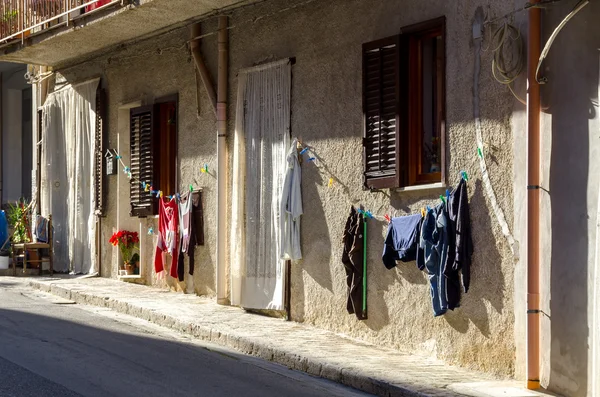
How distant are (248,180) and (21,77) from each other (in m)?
13.3

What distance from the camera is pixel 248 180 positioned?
522 inches

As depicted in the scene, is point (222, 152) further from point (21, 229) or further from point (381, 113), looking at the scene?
point (21, 229)

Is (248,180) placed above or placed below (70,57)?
below

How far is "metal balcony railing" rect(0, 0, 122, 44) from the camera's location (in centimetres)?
1559

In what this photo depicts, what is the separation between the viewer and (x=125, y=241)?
54.5 feet

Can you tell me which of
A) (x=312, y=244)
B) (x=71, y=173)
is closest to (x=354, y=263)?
(x=312, y=244)

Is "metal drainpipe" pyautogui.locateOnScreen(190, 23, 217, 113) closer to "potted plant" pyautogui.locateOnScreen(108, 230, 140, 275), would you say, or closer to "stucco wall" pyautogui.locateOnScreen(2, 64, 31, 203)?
"potted plant" pyautogui.locateOnScreen(108, 230, 140, 275)

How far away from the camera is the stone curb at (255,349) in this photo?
339 inches

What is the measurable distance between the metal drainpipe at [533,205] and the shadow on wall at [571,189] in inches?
5.4

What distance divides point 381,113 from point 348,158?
0.81m

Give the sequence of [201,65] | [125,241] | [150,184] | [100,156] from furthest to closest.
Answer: [100,156], [125,241], [150,184], [201,65]

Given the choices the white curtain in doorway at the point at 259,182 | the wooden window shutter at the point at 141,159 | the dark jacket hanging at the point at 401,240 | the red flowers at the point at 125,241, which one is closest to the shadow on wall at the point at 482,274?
the dark jacket hanging at the point at 401,240

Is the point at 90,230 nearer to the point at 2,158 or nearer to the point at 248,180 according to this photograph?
the point at 248,180

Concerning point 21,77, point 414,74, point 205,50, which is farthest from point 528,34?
point 21,77
